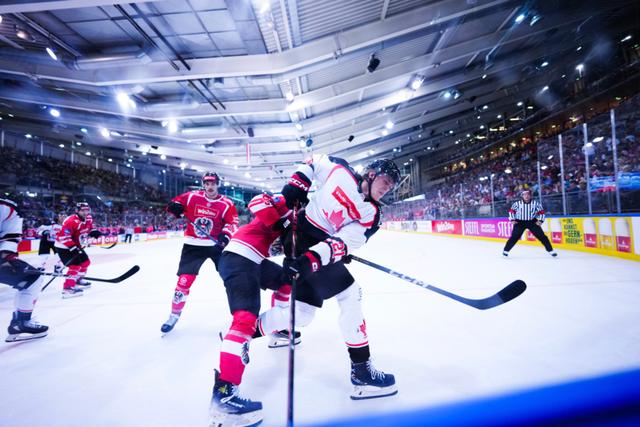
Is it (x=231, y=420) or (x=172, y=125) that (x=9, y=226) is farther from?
(x=172, y=125)

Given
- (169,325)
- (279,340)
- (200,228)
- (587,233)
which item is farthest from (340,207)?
(587,233)

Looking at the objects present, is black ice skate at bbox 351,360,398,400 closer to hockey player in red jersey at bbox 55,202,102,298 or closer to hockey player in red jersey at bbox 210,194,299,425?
hockey player in red jersey at bbox 210,194,299,425

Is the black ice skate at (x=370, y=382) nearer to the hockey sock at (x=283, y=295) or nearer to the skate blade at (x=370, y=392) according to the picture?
the skate blade at (x=370, y=392)

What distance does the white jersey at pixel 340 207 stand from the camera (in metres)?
1.71

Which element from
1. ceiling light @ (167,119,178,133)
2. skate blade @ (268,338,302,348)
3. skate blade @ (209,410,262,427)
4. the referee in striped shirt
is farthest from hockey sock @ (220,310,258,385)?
ceiling light @ (167,119,178,133)

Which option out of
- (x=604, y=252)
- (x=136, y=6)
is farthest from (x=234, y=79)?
(x=604, y=252)

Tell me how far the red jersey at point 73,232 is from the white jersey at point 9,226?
84.7 inches

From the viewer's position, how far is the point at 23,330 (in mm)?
2562

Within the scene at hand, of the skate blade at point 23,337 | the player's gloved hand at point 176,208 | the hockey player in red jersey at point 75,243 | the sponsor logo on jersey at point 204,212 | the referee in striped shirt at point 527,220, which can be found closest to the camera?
the skate blade at point 23,337

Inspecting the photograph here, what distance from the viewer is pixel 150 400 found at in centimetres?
163

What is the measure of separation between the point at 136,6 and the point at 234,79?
3.32m

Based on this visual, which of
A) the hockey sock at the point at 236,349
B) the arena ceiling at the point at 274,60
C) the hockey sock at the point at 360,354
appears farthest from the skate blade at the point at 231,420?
the arena ceiling at the point at 274,60

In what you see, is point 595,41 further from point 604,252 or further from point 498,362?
point 498,362

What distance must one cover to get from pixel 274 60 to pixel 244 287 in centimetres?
722
